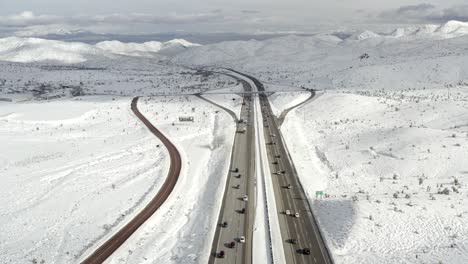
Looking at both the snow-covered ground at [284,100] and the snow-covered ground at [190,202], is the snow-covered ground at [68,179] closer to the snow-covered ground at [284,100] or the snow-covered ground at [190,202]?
the snow-covered ground at [190,202]

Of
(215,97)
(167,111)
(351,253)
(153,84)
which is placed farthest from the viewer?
(153,84)

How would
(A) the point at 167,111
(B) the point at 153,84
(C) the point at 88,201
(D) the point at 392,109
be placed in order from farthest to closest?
(B) the point at 153,84 < (A) the point at 167,111 < (D) the point at 392,109 < (C) the point at 88,201

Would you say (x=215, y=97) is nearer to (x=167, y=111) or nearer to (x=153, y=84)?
(x=167, y=111)

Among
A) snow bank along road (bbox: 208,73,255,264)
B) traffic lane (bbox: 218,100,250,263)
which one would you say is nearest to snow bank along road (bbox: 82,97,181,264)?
snow bank along road (bbox: 208,73,255,264)

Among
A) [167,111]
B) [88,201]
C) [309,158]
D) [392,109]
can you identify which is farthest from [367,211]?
[167,111]

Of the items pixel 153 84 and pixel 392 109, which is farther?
pixel 153 84

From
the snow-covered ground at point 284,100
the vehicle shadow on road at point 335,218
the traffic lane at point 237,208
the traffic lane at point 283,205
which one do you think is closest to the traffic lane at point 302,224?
the traffic lane at point 283,205

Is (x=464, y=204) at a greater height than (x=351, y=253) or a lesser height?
greater
